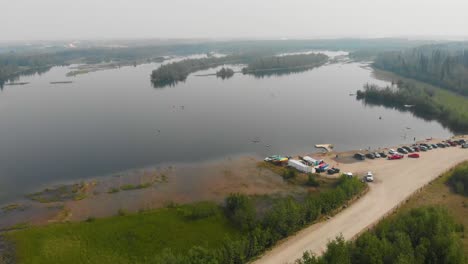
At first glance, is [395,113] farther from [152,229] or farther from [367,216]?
[152,229]

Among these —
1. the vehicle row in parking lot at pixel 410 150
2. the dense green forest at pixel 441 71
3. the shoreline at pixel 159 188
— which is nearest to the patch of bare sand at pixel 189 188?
the shoreline at pixel 159 188

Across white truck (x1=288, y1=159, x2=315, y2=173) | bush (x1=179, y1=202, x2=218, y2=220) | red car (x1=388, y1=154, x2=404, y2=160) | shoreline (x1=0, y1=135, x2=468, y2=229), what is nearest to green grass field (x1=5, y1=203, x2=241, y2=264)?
bush (x1=179, y1=202, x2=218, y2=220)

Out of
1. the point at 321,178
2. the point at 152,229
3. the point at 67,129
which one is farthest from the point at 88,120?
the point at 321,178

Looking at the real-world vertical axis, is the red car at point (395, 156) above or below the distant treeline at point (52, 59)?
below

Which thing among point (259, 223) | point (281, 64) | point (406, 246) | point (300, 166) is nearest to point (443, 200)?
point (406, 246)

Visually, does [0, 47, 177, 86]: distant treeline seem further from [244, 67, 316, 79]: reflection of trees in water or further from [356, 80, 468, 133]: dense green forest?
[356, 80, 468, 133]: dense green forest

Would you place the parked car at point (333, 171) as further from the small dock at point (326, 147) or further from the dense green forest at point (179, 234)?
the small dock at point (326, 147)
